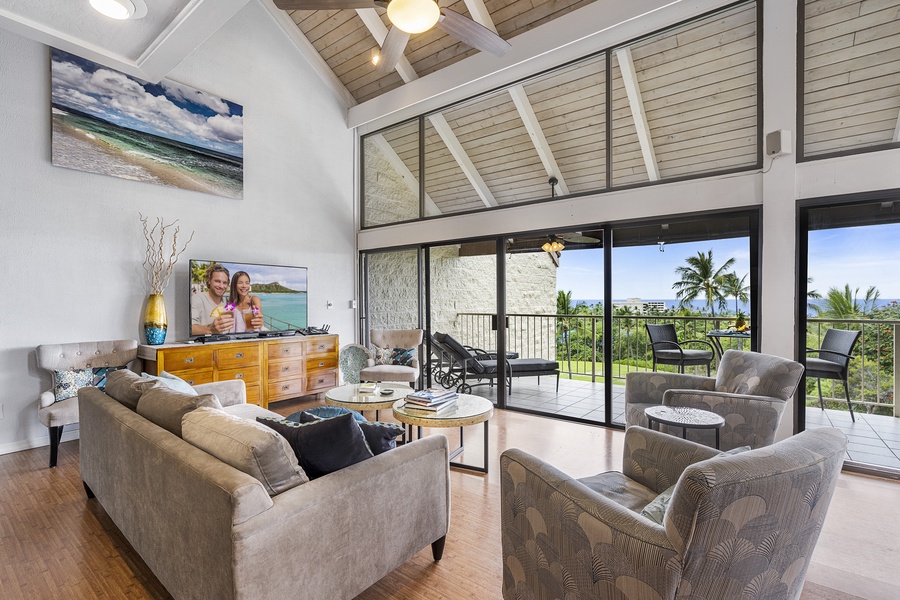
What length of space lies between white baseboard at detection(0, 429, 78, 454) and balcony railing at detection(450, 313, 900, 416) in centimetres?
430

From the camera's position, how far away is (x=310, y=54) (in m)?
5.79

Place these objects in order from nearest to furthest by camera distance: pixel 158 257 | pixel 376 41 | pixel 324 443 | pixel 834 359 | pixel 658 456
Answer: pixel 324 443 → pixel 658 456 → pixel 834 359 → pixel 158 257 → pixel 376 41

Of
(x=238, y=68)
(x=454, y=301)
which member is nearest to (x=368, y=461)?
(x=454, y=301)

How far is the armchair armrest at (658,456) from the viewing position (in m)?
1.75

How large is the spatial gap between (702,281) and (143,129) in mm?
5601

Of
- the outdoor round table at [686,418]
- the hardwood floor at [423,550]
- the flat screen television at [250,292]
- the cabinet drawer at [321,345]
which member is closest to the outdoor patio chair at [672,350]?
the hardwood floor at [423,550]

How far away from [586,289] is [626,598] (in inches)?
144

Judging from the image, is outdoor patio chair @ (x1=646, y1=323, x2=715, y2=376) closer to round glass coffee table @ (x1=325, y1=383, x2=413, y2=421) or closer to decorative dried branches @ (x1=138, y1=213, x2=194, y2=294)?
round glass coffee table @ (x1=325, y1=383, x2=413, y2=421)

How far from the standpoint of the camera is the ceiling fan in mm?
2359

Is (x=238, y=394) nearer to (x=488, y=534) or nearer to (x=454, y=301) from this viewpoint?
(x=488, y=534)

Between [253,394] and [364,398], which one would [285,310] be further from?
[364,398]

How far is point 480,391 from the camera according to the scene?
5492mm

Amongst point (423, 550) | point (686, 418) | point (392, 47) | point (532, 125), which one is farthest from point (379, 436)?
point (532, 125)

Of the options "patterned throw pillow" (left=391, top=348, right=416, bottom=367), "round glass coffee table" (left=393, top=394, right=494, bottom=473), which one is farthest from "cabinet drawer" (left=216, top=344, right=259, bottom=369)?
"round glass coffee table" (left=393, top=394, right=494, bottom=473)
